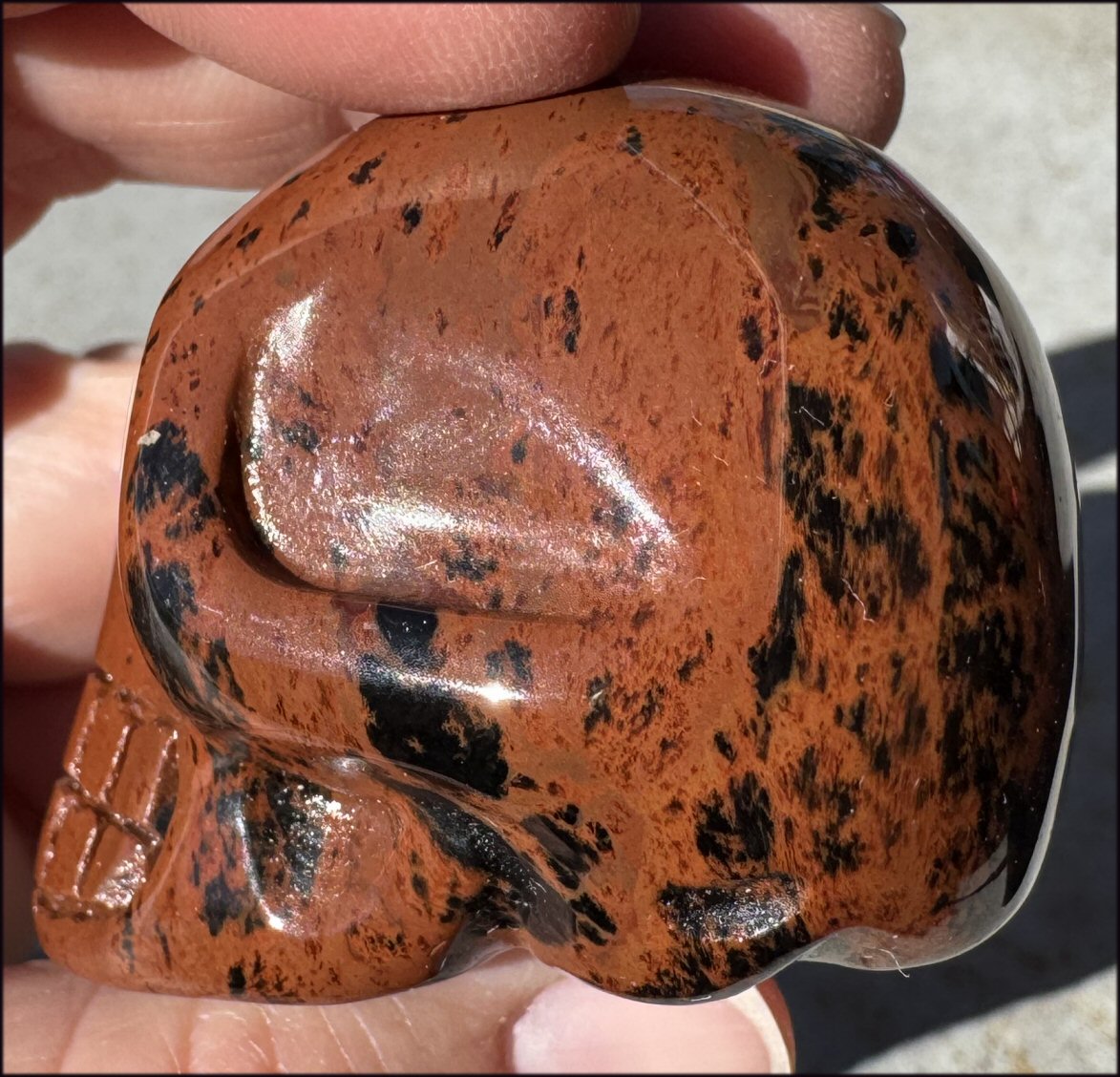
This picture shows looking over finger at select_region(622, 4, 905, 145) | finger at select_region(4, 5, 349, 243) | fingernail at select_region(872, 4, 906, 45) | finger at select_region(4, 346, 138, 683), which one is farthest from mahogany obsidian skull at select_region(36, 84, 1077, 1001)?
finger at select_region(4, 346, 138, 683)

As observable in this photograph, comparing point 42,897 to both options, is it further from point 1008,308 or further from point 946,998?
point 946,998

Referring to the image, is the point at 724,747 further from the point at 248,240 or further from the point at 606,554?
the point at 248,240

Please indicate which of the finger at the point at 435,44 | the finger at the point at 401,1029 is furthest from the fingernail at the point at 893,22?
the finger at the point at 401,1029

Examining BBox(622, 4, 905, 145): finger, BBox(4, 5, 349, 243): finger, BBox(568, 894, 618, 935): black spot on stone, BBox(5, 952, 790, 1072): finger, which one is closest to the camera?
BBox(568, 894, 618, 935): black spot on stone

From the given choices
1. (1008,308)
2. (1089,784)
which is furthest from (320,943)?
(1089,784)

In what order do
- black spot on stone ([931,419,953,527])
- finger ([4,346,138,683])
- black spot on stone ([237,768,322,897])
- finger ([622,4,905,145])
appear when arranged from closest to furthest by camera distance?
black spot on stone ([931,419,953,527]) → black spot on stone ([237,768,322,897]) → finger ([622,4,905,145]) → finger ([4,346,138,683])

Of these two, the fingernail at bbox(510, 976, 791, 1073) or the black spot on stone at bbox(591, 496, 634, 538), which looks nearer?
the black spot on stone at bbox(591, 496, 634, 538)

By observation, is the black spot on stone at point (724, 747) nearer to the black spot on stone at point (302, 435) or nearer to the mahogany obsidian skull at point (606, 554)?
the mahogany obsidian skull at point (606, 554)

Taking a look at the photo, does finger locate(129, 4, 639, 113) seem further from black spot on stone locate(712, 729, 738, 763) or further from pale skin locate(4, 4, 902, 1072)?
black spot on stone locate(712, 729, 738, 763)
